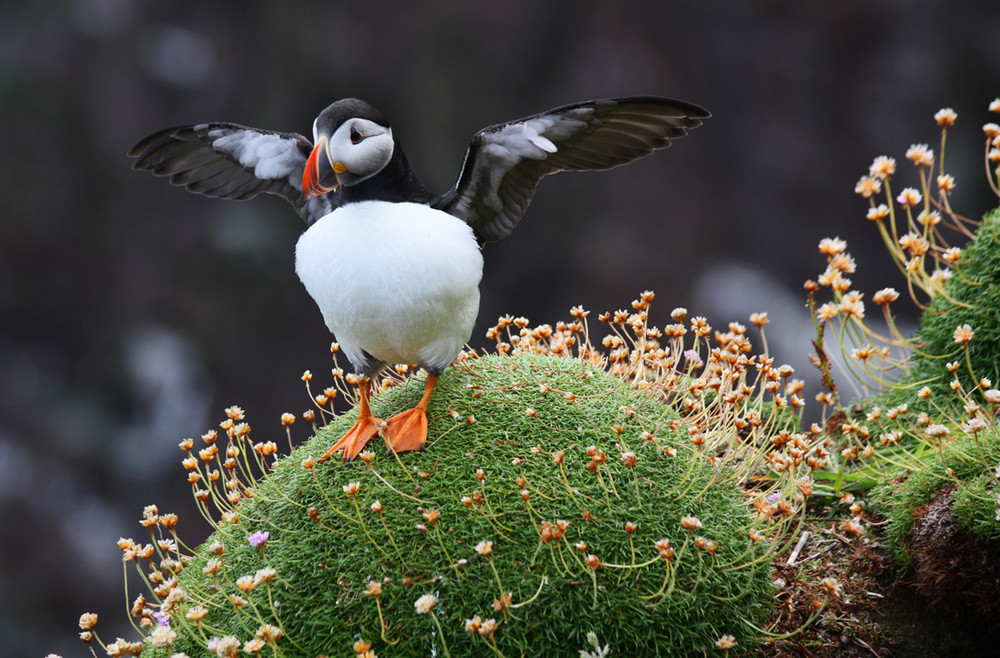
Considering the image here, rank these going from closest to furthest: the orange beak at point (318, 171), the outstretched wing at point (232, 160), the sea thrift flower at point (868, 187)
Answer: the orange beak at point (318, 171)
the outstretched wing at point (232, 160)
the sea thrift flower at point (868, 187)

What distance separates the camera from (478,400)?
277 cm

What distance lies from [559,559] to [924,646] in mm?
1262

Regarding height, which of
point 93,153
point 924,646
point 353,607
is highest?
point 93,153

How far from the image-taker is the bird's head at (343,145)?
91.7 inches

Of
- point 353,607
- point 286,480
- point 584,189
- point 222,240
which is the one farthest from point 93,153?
point 353,607

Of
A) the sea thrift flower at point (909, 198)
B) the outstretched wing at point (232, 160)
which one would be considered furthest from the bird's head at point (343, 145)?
the sea thrift flower at point (909, 198)

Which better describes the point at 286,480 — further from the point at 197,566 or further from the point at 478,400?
the point at 478,400

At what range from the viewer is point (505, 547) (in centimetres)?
224

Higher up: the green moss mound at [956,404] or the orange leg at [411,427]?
the orange leg at [411,427]

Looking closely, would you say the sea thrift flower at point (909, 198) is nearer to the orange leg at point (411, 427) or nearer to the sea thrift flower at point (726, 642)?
the sea thrift flower at point (726, 642)

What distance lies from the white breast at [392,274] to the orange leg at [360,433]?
185mm

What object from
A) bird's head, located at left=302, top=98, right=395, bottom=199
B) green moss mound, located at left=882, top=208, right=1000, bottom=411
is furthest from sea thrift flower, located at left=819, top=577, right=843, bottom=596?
bird's head, located at left=302, top=98, right=395, bottom=199

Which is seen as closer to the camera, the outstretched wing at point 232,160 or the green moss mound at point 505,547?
the green moss mound at point 505,547

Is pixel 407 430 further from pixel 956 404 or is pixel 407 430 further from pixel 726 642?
pixel 956 404
